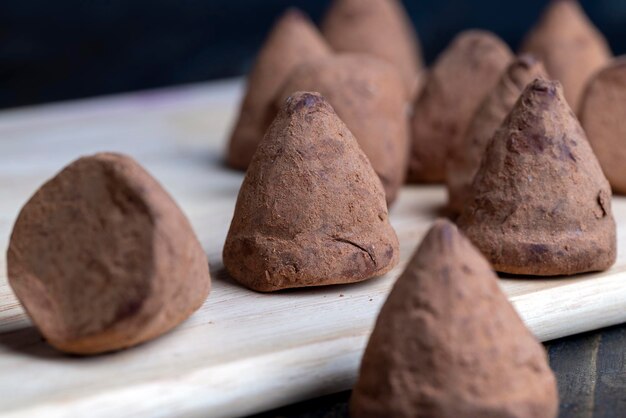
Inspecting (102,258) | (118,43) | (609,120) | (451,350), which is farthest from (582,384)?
(118,43)

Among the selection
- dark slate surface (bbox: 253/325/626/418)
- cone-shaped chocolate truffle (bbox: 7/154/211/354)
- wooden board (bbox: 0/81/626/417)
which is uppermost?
cone-shaped chocolate truffle (bbox: 7/154/211/354)

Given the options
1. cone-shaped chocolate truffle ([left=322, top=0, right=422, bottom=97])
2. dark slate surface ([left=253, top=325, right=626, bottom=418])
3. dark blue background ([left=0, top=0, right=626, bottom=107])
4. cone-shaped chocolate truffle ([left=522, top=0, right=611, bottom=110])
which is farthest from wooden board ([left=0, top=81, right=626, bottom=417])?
dark blue background ([left=0, top=0, right=626, bottom=107])

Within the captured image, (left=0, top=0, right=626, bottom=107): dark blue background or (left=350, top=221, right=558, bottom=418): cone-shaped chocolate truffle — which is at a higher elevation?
(left=350, top=221, right=558, bottom=418): cone-shaped chocolate truffle

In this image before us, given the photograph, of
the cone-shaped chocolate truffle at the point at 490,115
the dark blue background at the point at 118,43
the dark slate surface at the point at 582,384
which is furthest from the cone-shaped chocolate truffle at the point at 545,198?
the dark blue background at the point at 118,43

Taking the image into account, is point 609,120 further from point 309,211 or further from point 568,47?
point 309,211

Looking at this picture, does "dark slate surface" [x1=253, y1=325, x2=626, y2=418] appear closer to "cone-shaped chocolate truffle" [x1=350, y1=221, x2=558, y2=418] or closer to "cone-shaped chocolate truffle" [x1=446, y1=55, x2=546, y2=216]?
"cone-shaped chocolate truffle" [x1=350, y1=221, x2=558, y2=418]
